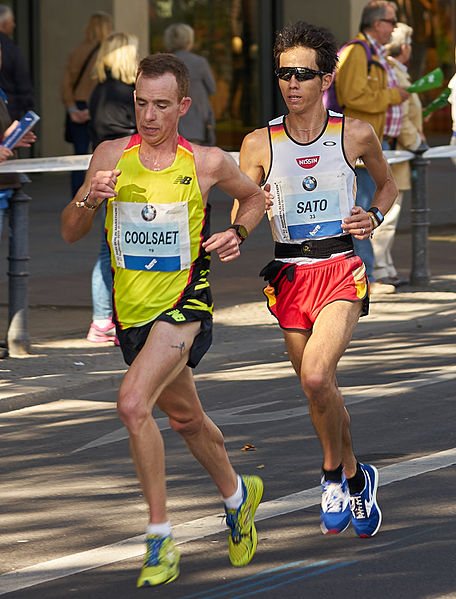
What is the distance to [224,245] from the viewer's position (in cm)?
535

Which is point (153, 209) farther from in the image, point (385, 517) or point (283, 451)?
point (283, 451)

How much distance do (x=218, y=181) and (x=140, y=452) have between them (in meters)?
1.12

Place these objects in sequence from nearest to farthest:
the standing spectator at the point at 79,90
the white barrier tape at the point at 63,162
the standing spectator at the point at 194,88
→ the white barrier tape at the point at 63,162, the standing spectator at the point at 194,88, the standing spectator at the point at 79,90

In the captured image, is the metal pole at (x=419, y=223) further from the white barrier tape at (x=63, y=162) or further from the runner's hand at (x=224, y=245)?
the runner's hand at (x=224, y=245)

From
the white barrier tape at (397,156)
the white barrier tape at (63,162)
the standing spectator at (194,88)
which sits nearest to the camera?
the white barrier tape at (63,162)

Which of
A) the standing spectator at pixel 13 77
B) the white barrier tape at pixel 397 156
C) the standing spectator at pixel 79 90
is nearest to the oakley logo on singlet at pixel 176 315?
the white barrier tape at pixel 397 156

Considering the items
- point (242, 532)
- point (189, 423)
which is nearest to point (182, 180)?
point (189, 423)

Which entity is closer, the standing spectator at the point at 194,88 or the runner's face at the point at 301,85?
the runner's face at the point at 301,85

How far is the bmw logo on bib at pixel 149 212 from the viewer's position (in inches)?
213

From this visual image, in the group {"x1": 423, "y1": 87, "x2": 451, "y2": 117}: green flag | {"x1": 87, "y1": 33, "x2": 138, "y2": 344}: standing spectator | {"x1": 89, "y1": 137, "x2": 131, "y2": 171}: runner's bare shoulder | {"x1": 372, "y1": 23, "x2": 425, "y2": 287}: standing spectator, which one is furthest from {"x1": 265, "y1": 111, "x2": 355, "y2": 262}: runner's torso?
{"x1": 423, "y1": 87, "x2": 451, "y2": 117}: green flag

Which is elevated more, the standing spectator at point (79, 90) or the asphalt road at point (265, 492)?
the standing spectator at point (79, 90)

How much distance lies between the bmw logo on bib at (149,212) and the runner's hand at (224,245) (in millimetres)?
216

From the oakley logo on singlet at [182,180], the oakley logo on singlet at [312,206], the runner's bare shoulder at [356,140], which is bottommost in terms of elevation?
the oakley logo on singlet at [312,206]

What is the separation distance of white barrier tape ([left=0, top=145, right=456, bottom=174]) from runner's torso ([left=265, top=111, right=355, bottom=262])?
3.78 metres
